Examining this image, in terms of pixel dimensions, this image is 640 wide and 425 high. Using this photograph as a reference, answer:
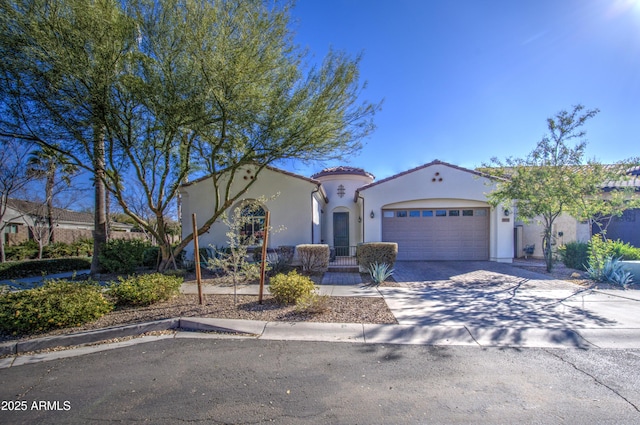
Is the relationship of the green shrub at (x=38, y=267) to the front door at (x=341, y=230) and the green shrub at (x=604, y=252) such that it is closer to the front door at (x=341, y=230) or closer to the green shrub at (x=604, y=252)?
the front door at (x=341, y=230)

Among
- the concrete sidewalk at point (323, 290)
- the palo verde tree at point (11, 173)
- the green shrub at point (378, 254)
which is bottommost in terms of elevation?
the concrete sidewalk at point (323, 290)

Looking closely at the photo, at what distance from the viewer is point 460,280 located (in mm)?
9734

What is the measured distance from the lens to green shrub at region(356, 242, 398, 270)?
33.3 feet

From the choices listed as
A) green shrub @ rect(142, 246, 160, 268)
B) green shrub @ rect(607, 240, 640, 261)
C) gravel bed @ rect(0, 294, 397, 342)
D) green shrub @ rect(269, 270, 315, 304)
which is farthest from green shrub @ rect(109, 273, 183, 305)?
green shrub @ rect(607, 240, 640, 261)

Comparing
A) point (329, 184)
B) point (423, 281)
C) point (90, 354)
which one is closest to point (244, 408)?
point (90, 354)

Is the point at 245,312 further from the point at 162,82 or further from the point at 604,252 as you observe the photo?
the point at 604,252

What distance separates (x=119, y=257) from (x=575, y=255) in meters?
16.8

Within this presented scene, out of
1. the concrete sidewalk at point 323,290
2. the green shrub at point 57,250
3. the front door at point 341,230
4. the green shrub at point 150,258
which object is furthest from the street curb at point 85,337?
the green shrub at point 57,250

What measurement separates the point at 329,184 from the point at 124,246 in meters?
10.6

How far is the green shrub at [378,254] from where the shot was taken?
10.1 m

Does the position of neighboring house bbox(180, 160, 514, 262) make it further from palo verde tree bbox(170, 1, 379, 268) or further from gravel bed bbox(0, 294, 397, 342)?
gravel bed bbox(0, 294, 397, 342)

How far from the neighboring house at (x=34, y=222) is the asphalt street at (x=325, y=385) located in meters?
14.8

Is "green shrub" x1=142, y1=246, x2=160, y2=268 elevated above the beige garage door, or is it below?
below

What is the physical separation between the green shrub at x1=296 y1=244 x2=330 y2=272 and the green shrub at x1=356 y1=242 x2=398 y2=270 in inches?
50.1
